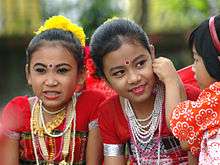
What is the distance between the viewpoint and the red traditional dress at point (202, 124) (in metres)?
2.51

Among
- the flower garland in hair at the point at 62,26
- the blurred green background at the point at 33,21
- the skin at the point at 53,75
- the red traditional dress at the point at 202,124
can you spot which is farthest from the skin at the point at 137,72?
the blurred green background at the point at 33,21

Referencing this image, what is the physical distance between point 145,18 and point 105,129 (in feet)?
12.4

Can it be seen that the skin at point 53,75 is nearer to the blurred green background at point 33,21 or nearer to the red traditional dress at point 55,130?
the red traditional dress at point 55,130

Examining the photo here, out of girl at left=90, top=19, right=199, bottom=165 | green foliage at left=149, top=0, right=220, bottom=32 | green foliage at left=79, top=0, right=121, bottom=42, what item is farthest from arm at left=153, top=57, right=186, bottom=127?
green foliage at left=79, top=0, right=121, bottom=42

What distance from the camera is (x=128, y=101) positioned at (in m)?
2.89

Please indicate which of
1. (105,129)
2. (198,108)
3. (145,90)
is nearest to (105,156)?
(105,129)

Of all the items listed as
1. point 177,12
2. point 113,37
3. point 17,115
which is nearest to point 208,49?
point 113,37

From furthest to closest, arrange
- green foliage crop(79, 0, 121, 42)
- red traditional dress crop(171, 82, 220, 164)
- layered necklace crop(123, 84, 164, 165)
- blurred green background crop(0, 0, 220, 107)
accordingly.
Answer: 1. green foliage crop(79, 0, 121, 42)
2. blurred green background crop(0, 0, 220, 107)
3. layered necklace crop(123, 84, 164, 165)
4. red traditional dress crop(171, 82, 220, 164)

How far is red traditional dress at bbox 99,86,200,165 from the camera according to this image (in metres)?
2.85

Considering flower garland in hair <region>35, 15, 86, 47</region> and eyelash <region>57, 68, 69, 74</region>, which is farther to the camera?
flower garland in hair <region>35, 15, 86, 47</region>

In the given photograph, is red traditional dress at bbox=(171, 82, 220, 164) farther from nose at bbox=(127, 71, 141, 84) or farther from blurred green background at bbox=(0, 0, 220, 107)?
blurred green background at bbox=(0, 0, 220, 107)

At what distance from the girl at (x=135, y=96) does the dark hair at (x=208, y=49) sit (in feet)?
0.64

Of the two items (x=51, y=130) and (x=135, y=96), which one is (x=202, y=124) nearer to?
(x=135, y=96)

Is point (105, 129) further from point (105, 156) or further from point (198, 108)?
point (198, 108)
